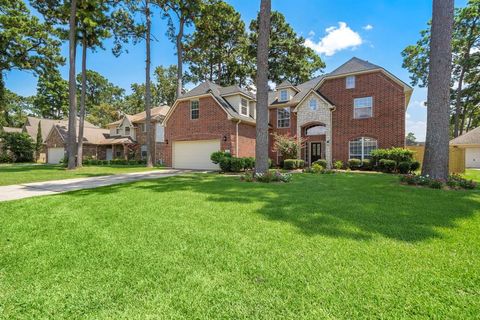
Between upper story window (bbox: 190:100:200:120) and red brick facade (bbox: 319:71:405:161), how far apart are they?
9.56 m

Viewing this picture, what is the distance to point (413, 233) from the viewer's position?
149 inches

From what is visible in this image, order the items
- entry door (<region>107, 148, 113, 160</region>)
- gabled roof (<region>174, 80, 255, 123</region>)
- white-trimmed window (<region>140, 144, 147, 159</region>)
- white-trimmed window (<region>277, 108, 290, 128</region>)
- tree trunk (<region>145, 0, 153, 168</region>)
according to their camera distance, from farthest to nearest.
→ 1. entry door (<region>107, 148, 113, 160</region>)
2. white-trimmed window (<region>140, 144, 147, 159</region>)
3. tree trunk (<region>145, 0, 153, 168</region>)
4. white-trimmed window (<region>277, 108, 290, 128</region>)
5. gabled roof (<region>174, 80, 255, 123</region>)

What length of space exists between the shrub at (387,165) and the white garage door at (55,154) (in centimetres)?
3371

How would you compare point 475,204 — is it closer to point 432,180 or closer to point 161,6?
point 432,180

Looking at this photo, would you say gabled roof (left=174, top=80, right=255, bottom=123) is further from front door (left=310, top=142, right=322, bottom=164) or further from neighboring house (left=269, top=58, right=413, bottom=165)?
front door (left=310, top=142, right=322, bottom=164)

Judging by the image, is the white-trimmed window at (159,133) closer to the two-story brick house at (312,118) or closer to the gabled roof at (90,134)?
the two-story brick house at (312,118)

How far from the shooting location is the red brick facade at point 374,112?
52.3ft

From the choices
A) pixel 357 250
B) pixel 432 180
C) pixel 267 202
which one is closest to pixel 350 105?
pixel 432 180

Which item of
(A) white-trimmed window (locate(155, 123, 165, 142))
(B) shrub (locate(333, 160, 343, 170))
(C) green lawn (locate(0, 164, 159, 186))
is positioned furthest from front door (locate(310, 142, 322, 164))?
(A) white-trimmed window (locate(155, 123, 165, 142))

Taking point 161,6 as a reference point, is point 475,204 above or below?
below

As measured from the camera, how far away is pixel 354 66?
1753 centimetres

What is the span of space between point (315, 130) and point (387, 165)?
6059 millimetres

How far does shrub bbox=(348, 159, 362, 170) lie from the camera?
53.3 feet

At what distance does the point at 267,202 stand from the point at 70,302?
14.2 feet
